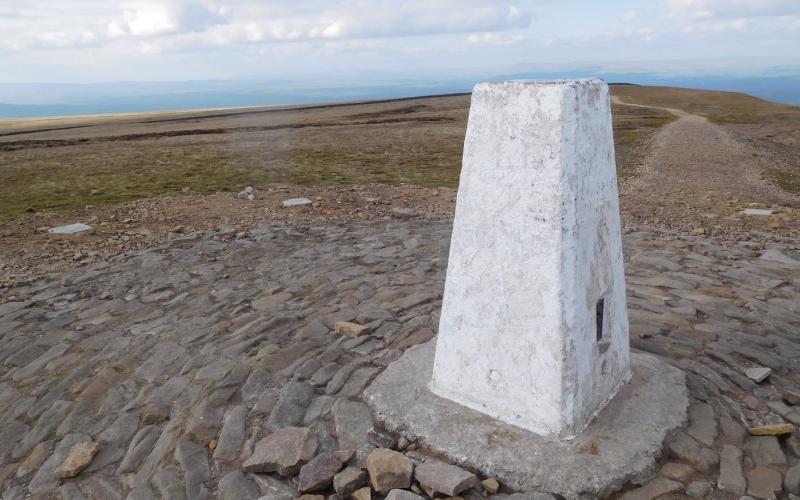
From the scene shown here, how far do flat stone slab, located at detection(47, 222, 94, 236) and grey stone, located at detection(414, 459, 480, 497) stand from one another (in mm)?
9568

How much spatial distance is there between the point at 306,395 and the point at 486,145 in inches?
106

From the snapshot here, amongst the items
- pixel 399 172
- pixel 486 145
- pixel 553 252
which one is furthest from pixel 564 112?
pixel 399 172

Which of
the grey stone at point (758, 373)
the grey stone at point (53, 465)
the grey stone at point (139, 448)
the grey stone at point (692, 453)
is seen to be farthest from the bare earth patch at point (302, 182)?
the grey stone at point (692, 453)

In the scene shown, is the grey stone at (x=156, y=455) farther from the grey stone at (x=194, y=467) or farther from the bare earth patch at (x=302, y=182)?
the bare earth patch at (x=302, y=182)

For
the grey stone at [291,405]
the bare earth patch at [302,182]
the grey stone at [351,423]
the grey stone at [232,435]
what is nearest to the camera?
the grey stone at [351,423]

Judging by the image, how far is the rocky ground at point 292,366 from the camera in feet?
13.5

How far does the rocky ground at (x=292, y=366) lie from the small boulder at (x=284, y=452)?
0.6 inches

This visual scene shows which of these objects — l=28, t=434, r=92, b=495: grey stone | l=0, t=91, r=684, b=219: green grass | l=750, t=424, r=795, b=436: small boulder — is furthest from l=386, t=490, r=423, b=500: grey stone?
l=0, t=91, r=684, b=219: green grass

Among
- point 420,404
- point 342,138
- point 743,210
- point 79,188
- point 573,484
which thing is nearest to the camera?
point 573,484

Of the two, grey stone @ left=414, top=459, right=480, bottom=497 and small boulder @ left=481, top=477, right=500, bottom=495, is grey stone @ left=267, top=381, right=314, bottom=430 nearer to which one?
grey stone @ left=414, top=459, right=480, bottom=497

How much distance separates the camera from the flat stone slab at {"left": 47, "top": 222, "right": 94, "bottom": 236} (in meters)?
11.0

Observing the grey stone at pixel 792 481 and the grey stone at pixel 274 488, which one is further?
the grey stone at pixel 274 488

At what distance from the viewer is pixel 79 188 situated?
16188 mm

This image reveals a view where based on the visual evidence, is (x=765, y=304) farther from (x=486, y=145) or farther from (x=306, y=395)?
(x=306, y=395)
